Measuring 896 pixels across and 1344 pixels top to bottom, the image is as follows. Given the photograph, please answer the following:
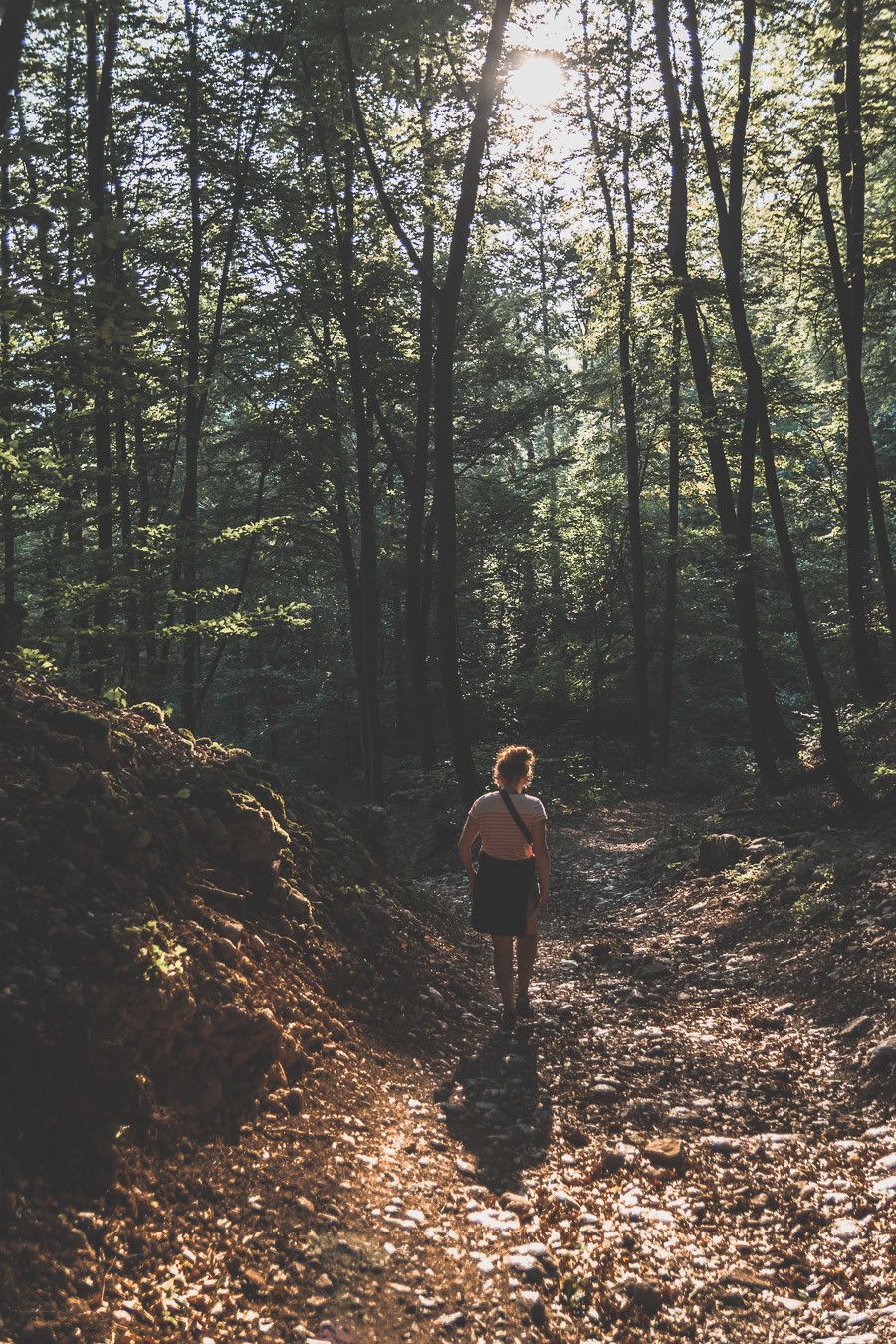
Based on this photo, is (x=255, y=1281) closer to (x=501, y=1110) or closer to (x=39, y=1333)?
(x=39, y=1333)

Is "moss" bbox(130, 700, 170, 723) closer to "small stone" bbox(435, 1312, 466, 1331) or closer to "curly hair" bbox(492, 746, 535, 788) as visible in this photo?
"curly hair" bbox(492, 746, 535, 788)

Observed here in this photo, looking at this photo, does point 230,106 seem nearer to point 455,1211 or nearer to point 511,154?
point 511,154

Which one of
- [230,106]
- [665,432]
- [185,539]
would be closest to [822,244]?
[665,432]

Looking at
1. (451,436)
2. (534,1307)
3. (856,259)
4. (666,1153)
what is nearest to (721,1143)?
(666,1153)

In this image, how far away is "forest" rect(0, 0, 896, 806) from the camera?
7543mm

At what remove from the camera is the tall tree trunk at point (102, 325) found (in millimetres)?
4703

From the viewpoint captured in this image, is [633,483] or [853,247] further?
[633,483]

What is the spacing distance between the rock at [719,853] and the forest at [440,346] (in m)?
1.58

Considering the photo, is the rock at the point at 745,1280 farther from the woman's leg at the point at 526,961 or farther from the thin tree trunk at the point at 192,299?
the thin tree trunk at the point at 192,299

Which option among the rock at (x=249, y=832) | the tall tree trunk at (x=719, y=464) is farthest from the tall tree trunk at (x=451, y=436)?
the rock at (x=249, y=832)

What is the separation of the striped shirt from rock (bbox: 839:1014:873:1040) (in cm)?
223

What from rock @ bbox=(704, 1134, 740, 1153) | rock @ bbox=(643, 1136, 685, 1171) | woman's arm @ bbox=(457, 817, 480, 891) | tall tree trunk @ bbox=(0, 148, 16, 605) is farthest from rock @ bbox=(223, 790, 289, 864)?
rock @ bbox=(704, 1134, 740, 1153)

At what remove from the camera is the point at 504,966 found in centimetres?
609

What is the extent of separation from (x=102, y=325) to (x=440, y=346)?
7288mm
